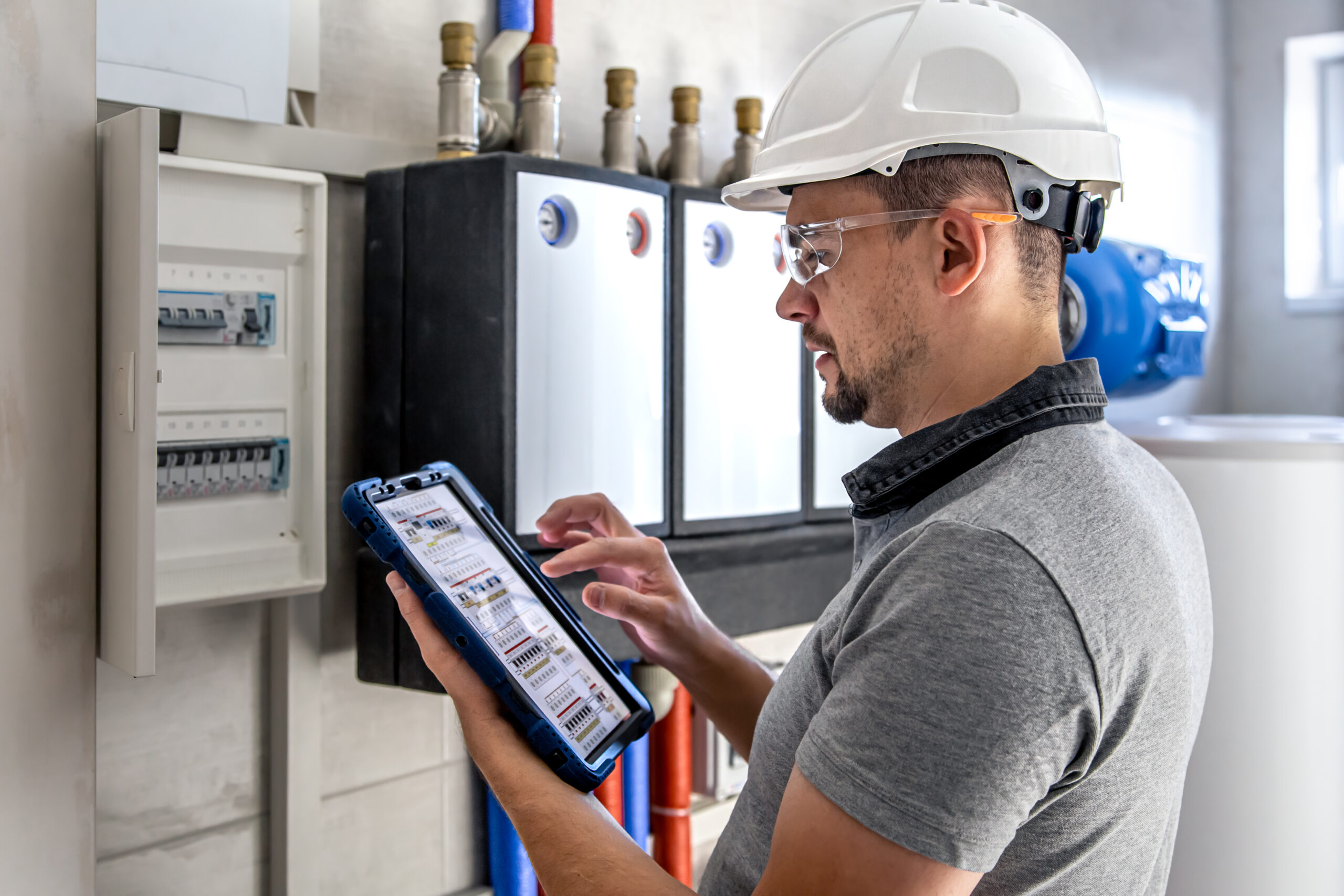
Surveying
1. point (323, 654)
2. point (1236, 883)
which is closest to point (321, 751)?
point (323, 654)

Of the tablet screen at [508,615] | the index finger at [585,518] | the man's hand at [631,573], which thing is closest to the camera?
the tablet screen at [508,615]

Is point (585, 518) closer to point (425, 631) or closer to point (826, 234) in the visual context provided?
point (425, 631)

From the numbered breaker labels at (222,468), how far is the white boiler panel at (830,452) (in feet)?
2.26

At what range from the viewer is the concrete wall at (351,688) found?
113 centimetres

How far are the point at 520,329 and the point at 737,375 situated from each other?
1.12 ft

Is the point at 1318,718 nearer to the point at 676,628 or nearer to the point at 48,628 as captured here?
the point at 676,628

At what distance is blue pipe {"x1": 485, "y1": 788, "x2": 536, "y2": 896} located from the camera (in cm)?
132

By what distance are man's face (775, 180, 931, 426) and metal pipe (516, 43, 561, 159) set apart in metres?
0.49

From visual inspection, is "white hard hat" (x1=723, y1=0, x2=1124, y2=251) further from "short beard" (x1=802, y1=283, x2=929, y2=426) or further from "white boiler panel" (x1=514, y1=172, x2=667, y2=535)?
"white boiler panel" (x1=514, y1=172, x2=667, y2=535)

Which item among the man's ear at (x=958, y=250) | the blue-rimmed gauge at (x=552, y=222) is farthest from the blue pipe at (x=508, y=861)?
the man's ear at (x=958, y=250)

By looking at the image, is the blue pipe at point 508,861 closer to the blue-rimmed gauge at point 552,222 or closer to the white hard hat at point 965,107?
the blue-rimmed gauge at point 552,222

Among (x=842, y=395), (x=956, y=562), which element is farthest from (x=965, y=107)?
(x=956, y=562)

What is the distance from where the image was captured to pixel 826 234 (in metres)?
0.80

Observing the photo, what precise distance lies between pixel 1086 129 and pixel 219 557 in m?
→ 0.88
